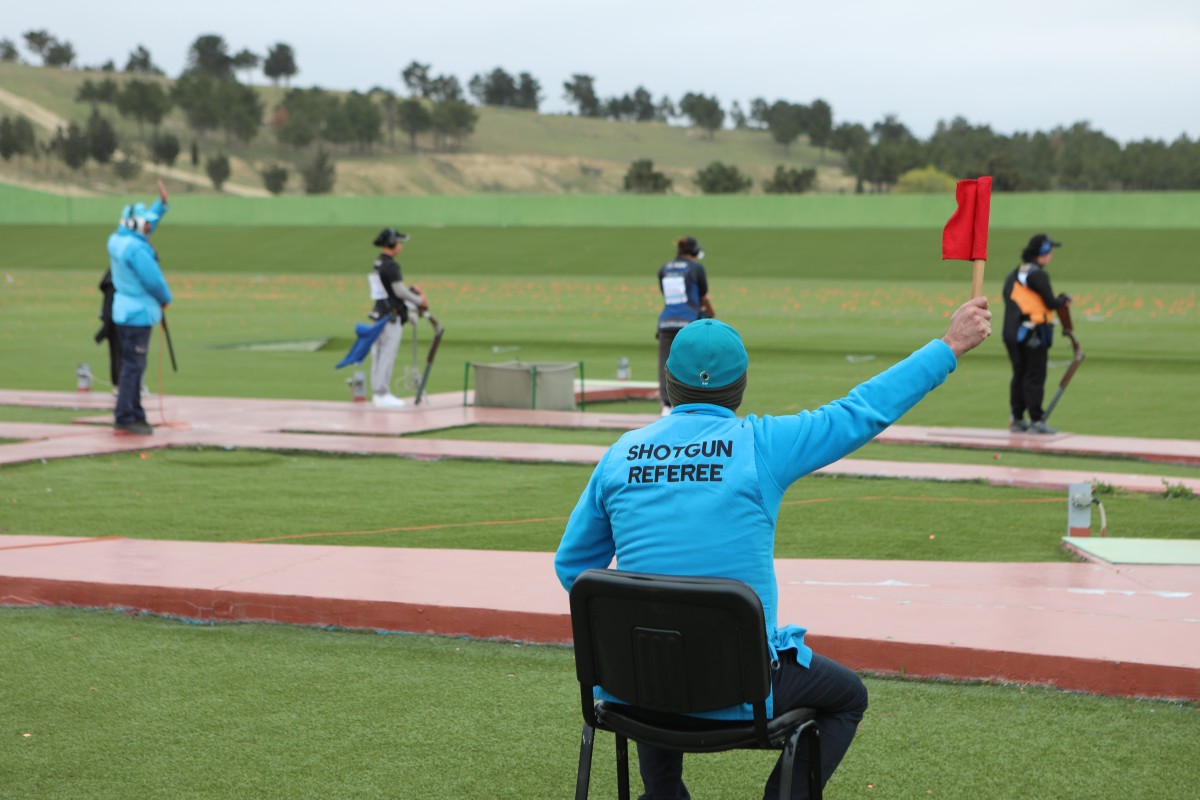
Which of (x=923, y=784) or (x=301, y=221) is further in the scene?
(x=301, y=221)

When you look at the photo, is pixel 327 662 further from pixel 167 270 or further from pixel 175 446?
pixel 167 270

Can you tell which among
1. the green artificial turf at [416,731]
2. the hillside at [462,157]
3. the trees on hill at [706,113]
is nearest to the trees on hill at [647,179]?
the hillside at [462,157]

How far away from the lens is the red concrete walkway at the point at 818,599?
18.0 feet

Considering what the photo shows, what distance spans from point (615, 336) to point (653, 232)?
38.5 m

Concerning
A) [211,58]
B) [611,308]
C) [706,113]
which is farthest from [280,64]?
[611,308]

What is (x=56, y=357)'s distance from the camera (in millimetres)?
22734

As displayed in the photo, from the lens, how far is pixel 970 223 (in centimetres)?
416

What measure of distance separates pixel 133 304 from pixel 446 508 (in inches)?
184

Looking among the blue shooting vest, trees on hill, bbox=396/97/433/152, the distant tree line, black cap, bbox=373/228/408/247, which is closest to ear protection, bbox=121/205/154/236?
black cap, bbox=373/228/408/247

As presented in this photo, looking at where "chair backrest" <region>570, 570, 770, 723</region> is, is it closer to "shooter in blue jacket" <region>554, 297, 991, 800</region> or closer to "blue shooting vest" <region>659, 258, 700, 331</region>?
"shooter in blue jacket" <region>554, 297, 991, 800</region>

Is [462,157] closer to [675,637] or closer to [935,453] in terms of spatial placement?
[935,453]

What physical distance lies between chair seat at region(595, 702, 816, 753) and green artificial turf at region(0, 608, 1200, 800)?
1.04 meters

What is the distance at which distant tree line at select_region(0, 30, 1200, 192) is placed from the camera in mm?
110812

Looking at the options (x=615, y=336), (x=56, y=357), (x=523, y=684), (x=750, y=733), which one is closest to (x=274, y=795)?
(x=523, y=684)
